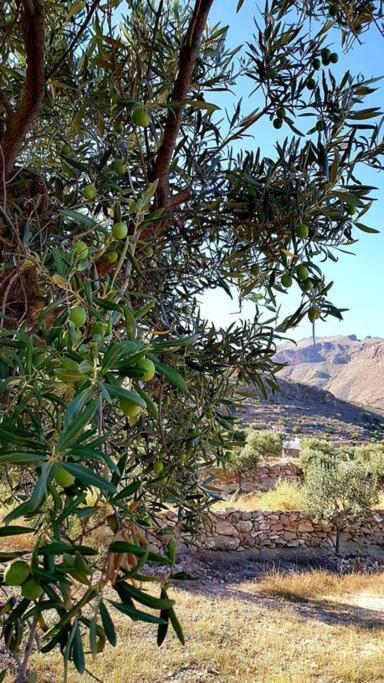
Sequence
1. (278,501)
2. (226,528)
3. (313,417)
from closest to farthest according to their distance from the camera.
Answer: (226,528) < (278,501) < (313,417)

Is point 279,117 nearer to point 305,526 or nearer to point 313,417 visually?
point 305,526

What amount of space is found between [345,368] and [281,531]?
102 metres

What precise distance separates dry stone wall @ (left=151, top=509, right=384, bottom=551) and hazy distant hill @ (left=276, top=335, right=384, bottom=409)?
66241 millimetres

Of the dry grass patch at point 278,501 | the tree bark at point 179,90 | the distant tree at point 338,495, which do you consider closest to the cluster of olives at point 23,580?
the tree bark at point 179,90

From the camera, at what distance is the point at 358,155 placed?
1.54 metres

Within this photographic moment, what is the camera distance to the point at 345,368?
109 m

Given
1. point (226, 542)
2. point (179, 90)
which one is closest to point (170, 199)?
point (179, 90)

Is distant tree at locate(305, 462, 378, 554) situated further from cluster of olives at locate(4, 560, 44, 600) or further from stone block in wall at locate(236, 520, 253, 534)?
cluster of olives at locate(4, 560, 44, 600)

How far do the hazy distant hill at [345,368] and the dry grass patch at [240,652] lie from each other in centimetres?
7318

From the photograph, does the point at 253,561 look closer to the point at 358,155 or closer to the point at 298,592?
the point at 298,592

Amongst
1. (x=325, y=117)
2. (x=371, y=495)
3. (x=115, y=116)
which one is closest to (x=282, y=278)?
(x=325, y=117)

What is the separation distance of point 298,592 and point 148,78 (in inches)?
370

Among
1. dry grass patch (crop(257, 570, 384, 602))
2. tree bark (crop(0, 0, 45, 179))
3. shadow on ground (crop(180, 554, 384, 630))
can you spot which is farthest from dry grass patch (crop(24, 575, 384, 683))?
tree bark (crop(0, 0, 45, 179))

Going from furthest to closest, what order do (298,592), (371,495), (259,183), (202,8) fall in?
(371,495), (298,592), (259,183), (202,8)
